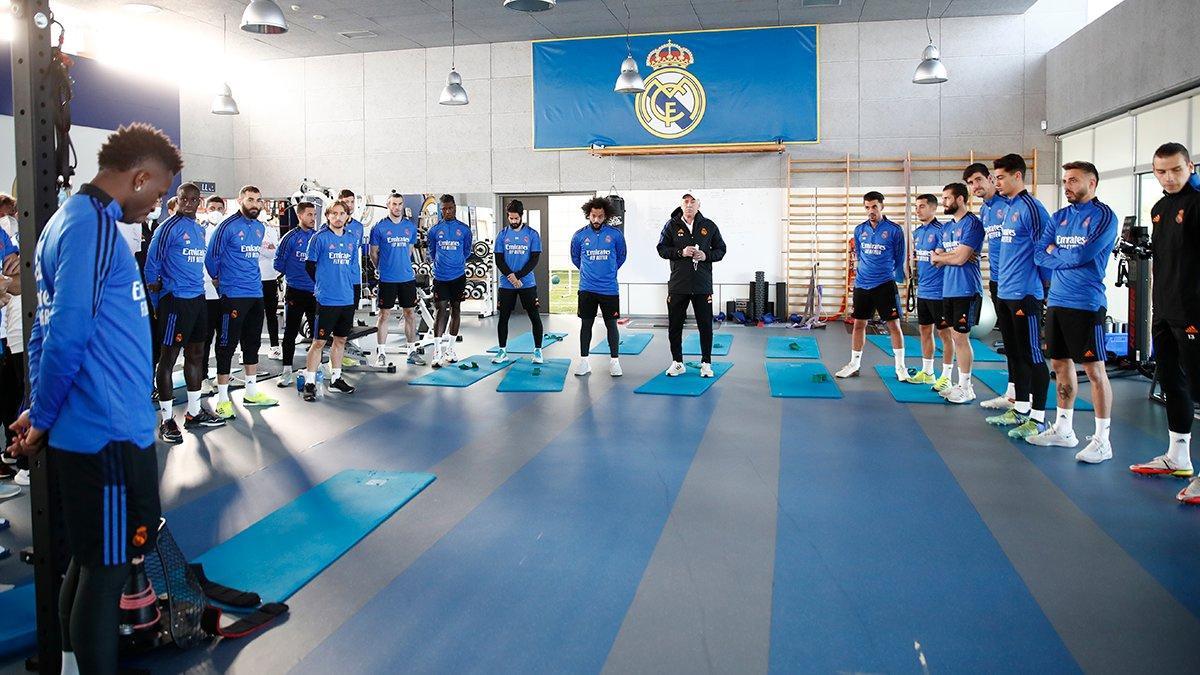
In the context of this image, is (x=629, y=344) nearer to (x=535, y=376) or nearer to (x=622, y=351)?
(x=622, y=351)

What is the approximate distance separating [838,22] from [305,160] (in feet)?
28.3

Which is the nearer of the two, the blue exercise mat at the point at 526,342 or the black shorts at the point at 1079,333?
the black shorts at the point at 1079,333

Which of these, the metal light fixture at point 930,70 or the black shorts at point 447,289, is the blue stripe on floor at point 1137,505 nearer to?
the black shorts at point 447,289

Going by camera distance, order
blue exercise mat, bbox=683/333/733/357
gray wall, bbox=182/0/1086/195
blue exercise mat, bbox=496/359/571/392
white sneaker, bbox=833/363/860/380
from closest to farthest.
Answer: blue exercise mat, bbox=496/359/571/392 → white sneaker, bbox=833/363/860/380 → blue exercise mat, bbox=683/333/733/357 → gray wall, bbox=182/0/1086/195

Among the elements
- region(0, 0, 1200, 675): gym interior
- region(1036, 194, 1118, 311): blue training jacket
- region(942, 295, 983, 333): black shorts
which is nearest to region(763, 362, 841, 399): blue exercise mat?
region(0, 0, 1200, 675): gym interior

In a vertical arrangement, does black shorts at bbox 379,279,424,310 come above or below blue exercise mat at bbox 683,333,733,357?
above

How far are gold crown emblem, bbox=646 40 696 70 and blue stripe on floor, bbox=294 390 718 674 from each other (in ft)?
28.6

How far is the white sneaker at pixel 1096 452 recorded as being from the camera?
428 centimetres

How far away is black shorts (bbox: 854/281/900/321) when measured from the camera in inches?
262

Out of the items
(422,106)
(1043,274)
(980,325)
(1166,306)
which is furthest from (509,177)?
(1166,306)

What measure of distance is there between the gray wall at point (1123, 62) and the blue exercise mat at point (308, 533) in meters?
7.23

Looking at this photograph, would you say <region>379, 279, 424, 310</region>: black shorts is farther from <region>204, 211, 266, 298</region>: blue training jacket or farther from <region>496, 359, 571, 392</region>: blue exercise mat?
<region>204, 211, 266, 298</region>: blue training jacket

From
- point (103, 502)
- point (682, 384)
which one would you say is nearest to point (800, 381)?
point (682, 384)

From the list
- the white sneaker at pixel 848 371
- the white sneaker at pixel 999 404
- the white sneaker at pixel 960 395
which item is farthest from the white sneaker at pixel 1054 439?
the white sneaker at pixel 848 371
